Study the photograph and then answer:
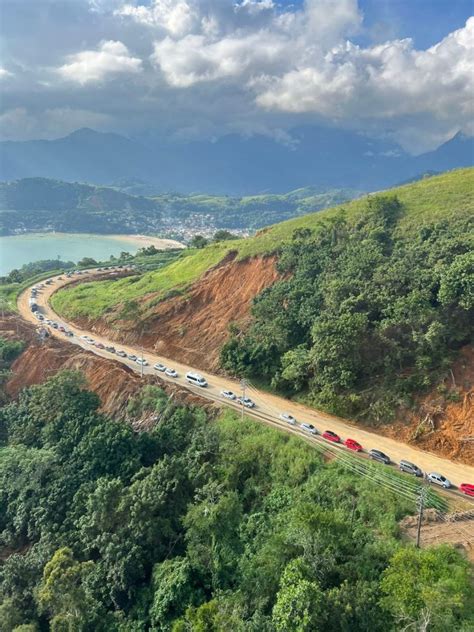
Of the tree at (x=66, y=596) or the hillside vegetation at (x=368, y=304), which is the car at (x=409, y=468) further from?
the tree at (x=66, y=596)

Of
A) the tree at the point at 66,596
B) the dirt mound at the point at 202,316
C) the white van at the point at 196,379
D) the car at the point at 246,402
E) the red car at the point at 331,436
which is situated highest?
the dirt mound at the point at 202,316

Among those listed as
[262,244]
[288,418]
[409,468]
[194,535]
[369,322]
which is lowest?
[194,535]

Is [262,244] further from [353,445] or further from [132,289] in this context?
[353,445]

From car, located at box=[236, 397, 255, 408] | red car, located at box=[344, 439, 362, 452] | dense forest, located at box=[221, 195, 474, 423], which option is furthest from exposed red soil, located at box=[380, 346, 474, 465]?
car, located at box=[236, 397, 255, 408]

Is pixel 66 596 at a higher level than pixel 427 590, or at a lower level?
lower

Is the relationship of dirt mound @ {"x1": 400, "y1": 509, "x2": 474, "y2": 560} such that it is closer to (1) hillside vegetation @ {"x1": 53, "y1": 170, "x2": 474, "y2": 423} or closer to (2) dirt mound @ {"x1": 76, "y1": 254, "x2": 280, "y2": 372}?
(1) hillside vegetation @ {"x1": 53, "y1": 170, "x2": 474, "y2": 423}

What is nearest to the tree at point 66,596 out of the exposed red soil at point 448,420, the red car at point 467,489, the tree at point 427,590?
the tree at point 427,590

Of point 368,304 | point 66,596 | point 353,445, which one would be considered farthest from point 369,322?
point 66,596
